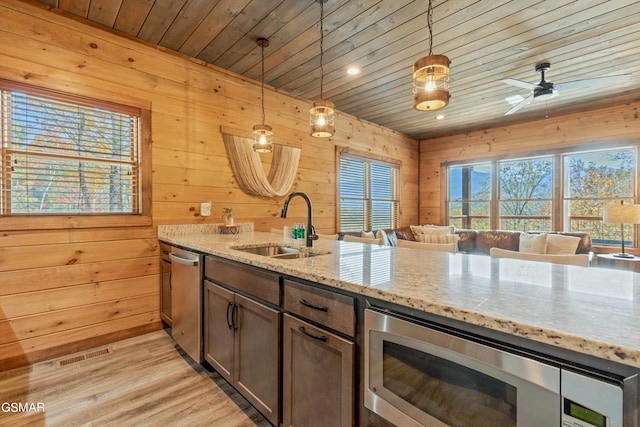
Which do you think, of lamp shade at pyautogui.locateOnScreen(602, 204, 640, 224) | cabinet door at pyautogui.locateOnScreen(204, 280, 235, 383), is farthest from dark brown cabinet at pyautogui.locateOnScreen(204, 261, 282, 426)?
lamp shade at pyautogui.locateOnScreen(602, 204, 640, 224)

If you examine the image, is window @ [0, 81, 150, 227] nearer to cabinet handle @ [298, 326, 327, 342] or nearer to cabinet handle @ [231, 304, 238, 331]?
cabinet handle @ [231, 304, 238, 331]

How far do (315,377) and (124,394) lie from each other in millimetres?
1496

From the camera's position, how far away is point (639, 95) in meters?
4.07

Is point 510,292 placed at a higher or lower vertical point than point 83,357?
higher

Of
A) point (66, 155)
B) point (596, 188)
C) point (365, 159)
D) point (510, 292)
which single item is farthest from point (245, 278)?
point (596, 188)

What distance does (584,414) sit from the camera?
661 mm

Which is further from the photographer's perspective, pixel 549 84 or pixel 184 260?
pixel 549 84

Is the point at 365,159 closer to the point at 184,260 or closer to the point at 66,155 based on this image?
the point at 184,260

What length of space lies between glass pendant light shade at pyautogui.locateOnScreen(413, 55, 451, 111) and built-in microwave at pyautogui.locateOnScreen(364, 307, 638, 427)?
3.99ft

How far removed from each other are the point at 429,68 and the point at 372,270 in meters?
1.10

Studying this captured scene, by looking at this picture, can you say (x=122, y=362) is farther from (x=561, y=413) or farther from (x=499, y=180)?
(x=499, y=180)

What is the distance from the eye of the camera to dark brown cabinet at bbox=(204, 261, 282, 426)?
61.6 inches

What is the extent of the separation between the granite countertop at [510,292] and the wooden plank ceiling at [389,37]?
78.6 inches

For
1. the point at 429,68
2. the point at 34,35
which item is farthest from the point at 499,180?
the point at 34,35
